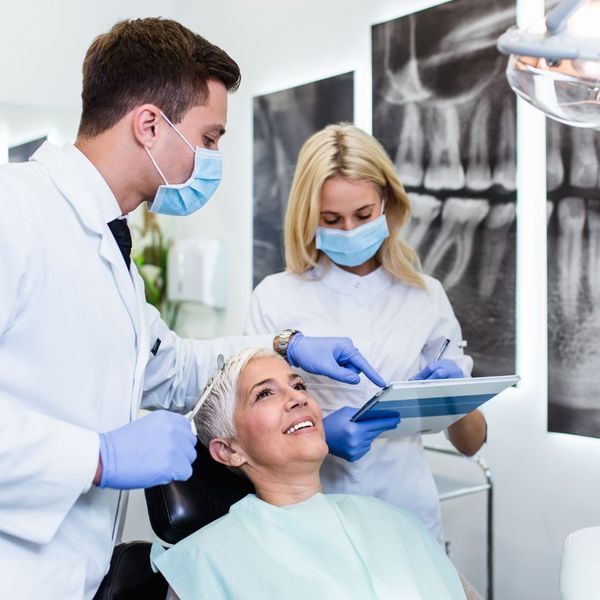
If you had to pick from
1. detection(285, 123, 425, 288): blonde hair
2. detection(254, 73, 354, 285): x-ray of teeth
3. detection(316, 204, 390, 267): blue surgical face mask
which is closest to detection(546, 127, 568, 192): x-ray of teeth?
detection(285, 123, 425, 288): blonde hair

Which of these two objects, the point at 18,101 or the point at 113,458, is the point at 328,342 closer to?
the point at 113,458

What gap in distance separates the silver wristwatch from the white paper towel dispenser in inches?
73.7

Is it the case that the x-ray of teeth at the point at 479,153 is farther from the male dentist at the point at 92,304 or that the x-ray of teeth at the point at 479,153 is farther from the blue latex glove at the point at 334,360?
the male dentist at the point at 92,304

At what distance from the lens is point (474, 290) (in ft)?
8.40

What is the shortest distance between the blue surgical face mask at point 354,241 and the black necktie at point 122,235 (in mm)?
550

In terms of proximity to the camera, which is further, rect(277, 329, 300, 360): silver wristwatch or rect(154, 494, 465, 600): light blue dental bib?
rect(277, 329, 300, 360): silver wristwatch

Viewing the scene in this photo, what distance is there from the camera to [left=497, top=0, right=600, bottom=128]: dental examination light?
94 cm

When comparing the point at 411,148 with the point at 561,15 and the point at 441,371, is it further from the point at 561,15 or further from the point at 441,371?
the point at 561,15

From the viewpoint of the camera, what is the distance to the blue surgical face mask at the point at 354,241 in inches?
72.6

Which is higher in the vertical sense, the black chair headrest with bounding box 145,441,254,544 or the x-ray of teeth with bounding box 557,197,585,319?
the x-ray of teeth with bounding box 557,197,585,319

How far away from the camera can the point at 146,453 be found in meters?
1.22

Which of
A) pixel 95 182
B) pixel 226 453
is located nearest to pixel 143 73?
pixel 95 182

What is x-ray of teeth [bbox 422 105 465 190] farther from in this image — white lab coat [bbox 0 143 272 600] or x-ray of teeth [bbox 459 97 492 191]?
white lab coat [bbox 0 143 272 600]

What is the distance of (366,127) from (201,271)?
115cm
